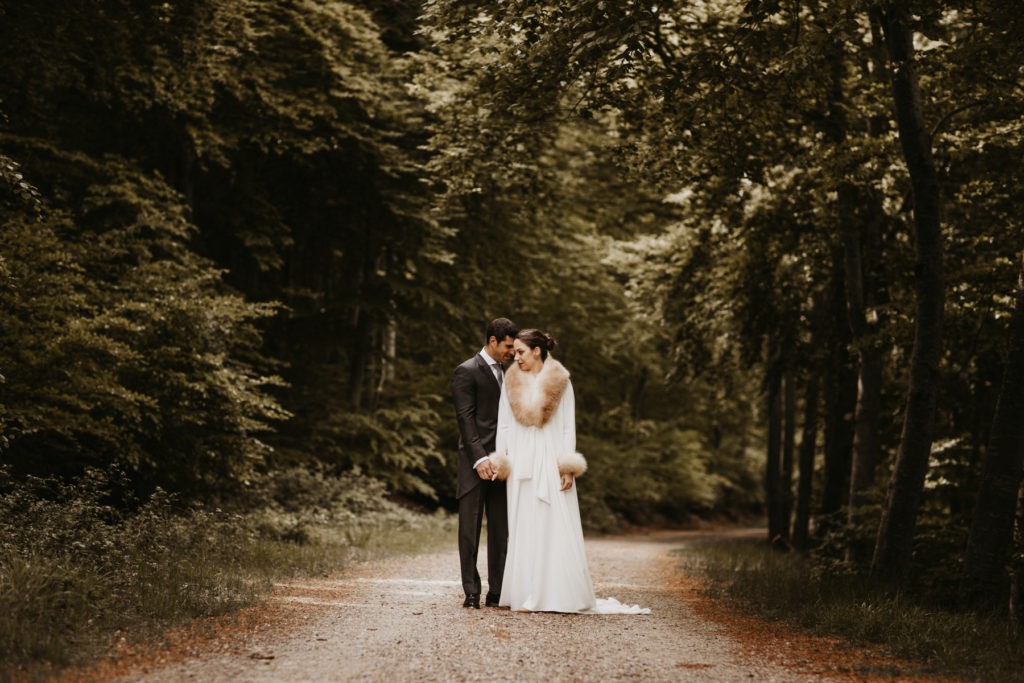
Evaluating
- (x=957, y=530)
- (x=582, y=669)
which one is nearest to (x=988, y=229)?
(x=957, y=530)

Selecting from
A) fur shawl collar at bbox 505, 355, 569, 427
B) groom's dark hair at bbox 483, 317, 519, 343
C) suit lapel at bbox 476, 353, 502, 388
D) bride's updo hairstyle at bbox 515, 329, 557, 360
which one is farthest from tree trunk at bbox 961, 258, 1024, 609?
suit lapel at bbox 476, 353, 502, 388

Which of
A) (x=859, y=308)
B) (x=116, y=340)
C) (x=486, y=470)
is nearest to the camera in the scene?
(x=486, y=470)

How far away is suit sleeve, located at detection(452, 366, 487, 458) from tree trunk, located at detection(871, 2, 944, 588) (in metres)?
4.68

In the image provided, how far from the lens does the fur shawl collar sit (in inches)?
294

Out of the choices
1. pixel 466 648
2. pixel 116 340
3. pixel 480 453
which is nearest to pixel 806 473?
pixel 480 453

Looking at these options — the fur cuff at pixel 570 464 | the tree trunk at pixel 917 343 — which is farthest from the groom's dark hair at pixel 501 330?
the tree trunk at pixel 917 343

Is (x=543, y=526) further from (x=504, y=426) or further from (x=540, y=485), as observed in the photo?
(x=504, y=426)

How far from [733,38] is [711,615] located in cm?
533

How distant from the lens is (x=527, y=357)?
24.7ft

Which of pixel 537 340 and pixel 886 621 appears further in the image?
pixel 537 340

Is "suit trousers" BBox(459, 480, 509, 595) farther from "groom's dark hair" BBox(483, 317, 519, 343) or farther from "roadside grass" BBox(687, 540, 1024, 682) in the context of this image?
"roadside grass" BBox(687, 540, 1024, 682)

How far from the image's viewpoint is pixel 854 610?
24.2ft

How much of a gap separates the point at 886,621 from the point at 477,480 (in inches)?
132

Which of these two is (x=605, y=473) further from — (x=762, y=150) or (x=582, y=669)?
(x=582, y=669)
